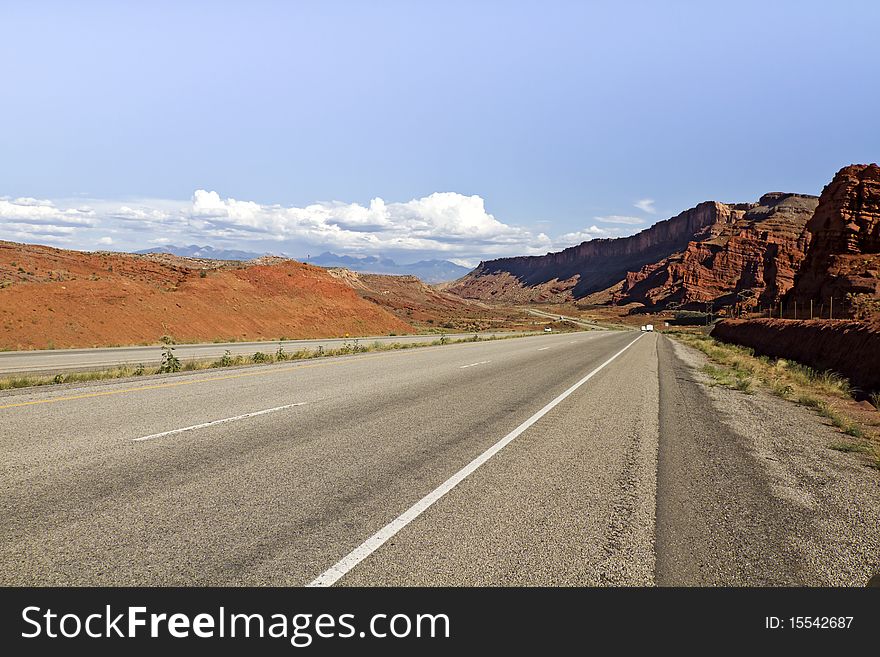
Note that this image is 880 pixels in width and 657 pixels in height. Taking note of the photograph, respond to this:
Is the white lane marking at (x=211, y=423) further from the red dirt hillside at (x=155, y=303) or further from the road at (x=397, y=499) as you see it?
the red dirt hillside at (x=155, y=303)

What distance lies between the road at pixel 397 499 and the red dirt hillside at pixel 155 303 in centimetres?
3141

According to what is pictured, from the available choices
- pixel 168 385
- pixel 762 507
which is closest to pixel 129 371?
pixel 168 385

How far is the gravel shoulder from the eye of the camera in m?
3.84

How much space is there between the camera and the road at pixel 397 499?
12.1 ft

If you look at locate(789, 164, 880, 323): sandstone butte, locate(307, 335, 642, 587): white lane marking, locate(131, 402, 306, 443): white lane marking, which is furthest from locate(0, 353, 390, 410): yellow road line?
locate(789, 164, 880, 323): sandstone butte

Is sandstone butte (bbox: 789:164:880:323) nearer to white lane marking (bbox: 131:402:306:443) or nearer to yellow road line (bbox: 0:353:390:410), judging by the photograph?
→ yellow road line (bbox: 0:353:390:410)

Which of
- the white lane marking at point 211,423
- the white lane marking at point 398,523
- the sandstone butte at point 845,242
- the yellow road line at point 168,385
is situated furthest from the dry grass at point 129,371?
the sandstone butte at point 845,242

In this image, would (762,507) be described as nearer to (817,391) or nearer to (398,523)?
(398,523)

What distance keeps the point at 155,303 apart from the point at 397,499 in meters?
45.8

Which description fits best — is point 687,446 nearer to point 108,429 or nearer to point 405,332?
point 108,429

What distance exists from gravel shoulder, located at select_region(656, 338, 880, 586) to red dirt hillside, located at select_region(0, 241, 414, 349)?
122 ft

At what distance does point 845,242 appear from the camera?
190 ft

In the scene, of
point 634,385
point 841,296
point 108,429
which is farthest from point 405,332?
point 108,429

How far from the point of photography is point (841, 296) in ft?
157
